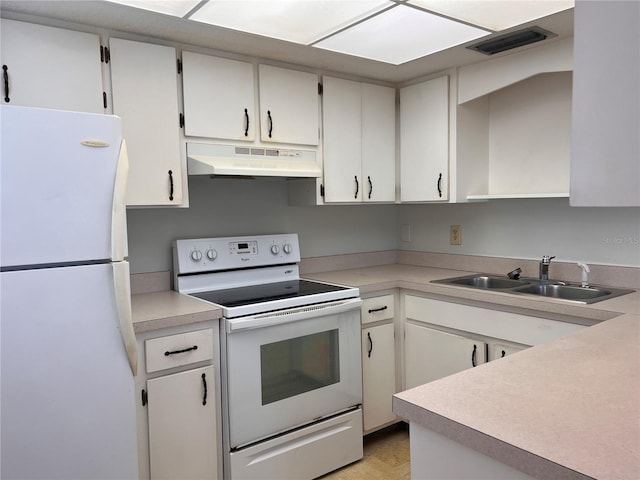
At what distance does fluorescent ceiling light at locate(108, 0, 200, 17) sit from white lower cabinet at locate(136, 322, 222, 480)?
126cm

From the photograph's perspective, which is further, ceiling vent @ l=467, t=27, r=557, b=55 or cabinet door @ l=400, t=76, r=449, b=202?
cabinet door @ l=400, t=76, r=449, b=202

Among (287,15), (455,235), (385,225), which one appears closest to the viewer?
(287,15)

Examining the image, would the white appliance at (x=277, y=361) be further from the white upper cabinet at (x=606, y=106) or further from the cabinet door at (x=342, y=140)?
the white upper cabinet at (x=606, y=106)

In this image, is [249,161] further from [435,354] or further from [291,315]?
[435,354]

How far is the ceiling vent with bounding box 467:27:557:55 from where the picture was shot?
217 cm

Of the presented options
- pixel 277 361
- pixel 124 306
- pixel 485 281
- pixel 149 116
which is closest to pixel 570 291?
pixel 485 281

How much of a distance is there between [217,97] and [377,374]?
1691mm

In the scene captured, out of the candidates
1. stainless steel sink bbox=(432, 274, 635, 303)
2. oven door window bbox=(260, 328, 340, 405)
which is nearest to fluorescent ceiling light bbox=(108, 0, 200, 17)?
oven door window bbox=(260, 328, 340, 405)

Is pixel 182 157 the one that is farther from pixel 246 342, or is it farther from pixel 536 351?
pixel 536 351

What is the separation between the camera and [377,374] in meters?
2.67

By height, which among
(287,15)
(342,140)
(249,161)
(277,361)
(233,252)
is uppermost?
(287,15)

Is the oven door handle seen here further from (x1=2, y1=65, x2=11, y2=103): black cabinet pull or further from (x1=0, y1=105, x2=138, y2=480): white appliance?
(x1=2, y1=65, x2=11, y2=103): black cabinet pull

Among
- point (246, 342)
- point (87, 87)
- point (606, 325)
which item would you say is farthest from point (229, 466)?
point (87, 87)

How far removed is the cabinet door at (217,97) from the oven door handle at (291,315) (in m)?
0.91
